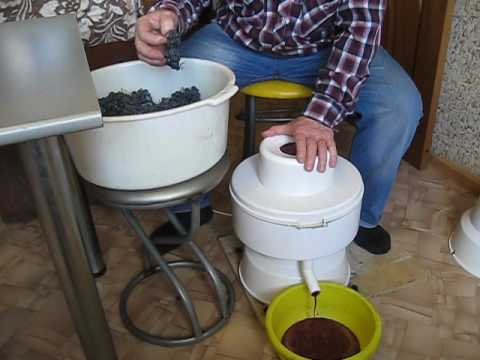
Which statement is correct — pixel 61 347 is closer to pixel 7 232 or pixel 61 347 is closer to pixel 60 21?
pixel 7 232

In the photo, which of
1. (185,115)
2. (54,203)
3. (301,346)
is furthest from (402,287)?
(54,203)

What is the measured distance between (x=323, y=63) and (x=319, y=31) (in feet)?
0.26

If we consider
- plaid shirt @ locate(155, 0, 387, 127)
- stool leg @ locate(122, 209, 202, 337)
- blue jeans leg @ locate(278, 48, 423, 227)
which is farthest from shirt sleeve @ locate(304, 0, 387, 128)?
stool leg @ locate(122, 209, 202, 337)

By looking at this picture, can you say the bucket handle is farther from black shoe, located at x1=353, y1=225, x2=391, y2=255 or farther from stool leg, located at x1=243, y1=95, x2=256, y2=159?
black shoe, located at x1=353, y1=225, x2=391, y2=255

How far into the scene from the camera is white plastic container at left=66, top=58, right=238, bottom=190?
845mm

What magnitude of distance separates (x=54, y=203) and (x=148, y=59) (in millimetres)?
508

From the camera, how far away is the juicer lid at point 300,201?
3.47 feet

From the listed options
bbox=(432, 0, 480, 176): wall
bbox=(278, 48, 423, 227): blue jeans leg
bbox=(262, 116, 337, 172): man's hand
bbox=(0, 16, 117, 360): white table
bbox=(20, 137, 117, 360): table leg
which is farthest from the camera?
bbox=(432, 0, 480, 176): wall

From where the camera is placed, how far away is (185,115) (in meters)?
0.86

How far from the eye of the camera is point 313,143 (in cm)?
104

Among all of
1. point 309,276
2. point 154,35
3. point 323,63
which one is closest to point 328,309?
point 309,276

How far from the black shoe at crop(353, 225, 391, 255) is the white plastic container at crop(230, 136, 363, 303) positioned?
Result: 24cm

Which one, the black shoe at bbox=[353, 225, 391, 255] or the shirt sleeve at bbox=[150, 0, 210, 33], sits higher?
the shirt sleeve at bbox=[150, 0, 210, 33]

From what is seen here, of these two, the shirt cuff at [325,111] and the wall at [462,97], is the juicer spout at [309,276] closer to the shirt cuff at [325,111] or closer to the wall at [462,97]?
the shirt cuff at [325,111]
